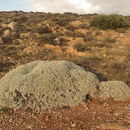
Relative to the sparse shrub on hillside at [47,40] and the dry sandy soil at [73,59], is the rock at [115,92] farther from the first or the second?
the sparse shrub on hillside at [47,40]

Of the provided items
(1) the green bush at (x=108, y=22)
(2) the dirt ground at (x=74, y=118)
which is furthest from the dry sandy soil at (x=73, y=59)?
(1) the green bush at (x=108, y=22)

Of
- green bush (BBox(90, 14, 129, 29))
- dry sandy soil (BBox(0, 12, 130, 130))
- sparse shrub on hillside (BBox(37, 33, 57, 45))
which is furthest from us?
green bush (BBox(90, 14, 129, 29))

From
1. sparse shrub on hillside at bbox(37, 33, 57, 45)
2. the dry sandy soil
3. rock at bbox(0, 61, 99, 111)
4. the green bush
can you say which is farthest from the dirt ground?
the green bush

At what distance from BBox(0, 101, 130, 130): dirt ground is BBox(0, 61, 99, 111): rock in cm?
22

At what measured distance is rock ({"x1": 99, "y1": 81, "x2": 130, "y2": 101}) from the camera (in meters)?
5.37

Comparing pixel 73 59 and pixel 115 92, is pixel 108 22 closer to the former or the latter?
pixel 73 59

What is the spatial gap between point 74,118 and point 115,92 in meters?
1.52

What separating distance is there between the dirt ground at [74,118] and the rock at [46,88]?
0.73 ft

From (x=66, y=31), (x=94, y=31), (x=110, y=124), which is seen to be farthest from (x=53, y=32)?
(x=110, y=124)

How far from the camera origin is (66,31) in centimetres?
1483

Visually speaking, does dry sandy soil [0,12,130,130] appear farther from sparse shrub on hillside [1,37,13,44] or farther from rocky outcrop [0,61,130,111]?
rocky outcrop [0,61,130,111]

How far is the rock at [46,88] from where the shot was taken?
4.97 m

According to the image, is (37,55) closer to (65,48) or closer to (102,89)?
(65,48)

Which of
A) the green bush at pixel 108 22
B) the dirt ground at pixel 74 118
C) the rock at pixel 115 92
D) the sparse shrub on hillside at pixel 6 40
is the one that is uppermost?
the green bush at pixel 108 22
